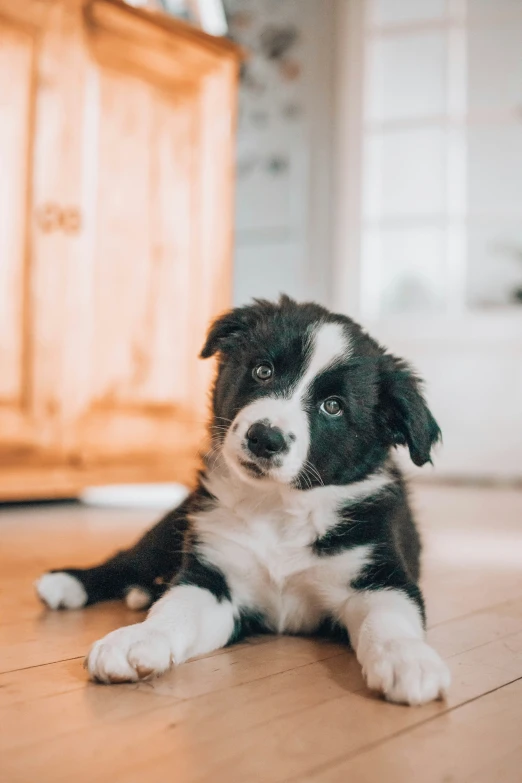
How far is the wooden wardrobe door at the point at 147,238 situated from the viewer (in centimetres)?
328

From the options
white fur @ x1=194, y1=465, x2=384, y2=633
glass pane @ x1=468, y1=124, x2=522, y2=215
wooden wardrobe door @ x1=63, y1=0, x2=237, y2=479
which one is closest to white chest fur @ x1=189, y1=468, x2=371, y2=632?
white fur @ x1=194, y1=465, x2=384, y2=633

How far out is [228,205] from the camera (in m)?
3.76

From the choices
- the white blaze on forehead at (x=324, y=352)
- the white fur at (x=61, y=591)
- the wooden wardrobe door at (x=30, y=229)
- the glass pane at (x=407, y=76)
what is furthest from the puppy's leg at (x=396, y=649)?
the glass pane at (x=407, y=76)

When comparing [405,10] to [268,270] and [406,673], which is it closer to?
[268,270]

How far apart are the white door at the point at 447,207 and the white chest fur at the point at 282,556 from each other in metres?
3.66

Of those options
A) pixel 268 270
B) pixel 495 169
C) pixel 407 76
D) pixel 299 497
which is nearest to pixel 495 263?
pixel 495 169

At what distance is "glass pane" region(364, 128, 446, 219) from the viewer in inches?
200

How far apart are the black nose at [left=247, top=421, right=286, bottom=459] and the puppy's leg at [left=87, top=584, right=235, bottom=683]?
0.89ft

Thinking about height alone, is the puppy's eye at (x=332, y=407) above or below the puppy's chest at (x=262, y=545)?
above

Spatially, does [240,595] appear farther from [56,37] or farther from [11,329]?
[56,37]

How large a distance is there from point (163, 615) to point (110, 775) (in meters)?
0.46

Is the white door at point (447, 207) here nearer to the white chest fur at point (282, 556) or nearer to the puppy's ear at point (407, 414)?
the puppy's ear at point (407, 414)

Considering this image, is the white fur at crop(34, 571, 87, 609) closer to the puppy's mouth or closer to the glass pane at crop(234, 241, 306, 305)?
the puppy's mouth

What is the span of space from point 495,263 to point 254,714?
4.32 meters
